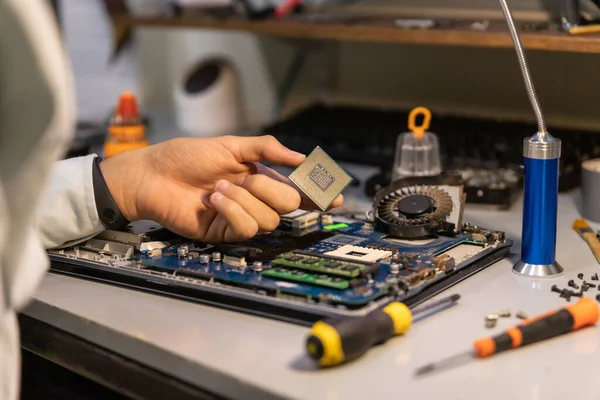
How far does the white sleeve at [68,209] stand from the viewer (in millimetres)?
1056

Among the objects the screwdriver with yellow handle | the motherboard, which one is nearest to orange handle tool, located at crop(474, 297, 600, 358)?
the screwdriver with yellow handle

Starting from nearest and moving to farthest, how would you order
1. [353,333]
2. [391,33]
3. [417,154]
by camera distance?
[353,333] → [417,154] → [391,33]

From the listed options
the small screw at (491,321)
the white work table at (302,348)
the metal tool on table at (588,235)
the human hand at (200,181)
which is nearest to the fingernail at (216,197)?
the human hand at (200,181)

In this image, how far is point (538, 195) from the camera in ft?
3.24

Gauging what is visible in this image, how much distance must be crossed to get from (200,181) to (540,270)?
462 mm

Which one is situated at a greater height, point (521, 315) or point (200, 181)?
point (200, 181)

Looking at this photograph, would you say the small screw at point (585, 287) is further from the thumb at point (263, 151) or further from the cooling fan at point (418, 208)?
the thumb at point (263, 151)

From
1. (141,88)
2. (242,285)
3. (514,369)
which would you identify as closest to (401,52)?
(141,88)

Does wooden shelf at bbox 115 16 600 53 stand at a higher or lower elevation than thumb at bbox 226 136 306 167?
higher

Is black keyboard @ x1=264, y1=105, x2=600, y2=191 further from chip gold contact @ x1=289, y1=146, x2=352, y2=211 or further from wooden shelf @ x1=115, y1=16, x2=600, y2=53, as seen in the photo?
chip gold contact @ x1=289, y1=146, x2=352, y2=211

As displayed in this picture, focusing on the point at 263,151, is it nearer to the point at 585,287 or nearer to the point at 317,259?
the point at 317,259

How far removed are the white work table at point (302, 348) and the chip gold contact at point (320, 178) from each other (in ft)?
0.64

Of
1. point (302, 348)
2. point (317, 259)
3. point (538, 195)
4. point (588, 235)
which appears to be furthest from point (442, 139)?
point (302, 348)

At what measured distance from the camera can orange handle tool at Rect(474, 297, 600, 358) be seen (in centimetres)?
80
